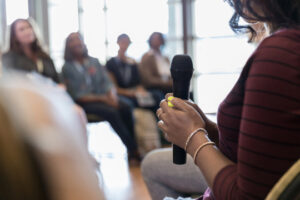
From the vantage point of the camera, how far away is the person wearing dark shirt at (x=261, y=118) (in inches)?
32.3

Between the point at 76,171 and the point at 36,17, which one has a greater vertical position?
the point at 36,17

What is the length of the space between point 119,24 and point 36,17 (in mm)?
1669

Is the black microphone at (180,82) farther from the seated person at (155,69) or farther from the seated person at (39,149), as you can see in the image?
the seated person at (155,69)

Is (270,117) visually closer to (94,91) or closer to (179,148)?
(179,148)

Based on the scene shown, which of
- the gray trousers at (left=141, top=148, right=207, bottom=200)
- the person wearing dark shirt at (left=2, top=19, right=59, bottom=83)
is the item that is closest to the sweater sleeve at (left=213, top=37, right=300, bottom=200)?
the gray trousers at (left=141, top=148, right=207, bottom=200)

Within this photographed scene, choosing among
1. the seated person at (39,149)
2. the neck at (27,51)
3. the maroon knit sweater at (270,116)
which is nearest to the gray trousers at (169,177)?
the maroon knit sweater at (270,116)

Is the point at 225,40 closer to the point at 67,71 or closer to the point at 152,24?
the point at 152,24

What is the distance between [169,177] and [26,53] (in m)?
2.88

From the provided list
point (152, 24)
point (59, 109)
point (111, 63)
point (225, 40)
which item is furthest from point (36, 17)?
point (59, 109)

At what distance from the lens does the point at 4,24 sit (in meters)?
7.52

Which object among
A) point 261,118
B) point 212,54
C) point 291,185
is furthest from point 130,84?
point 291,185

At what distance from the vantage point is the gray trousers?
1.48 meters

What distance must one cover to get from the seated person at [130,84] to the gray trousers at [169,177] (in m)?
3.17

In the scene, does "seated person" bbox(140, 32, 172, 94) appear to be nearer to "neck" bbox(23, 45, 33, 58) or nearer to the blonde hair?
"neck" bbox(23, 45, 33, 58)
